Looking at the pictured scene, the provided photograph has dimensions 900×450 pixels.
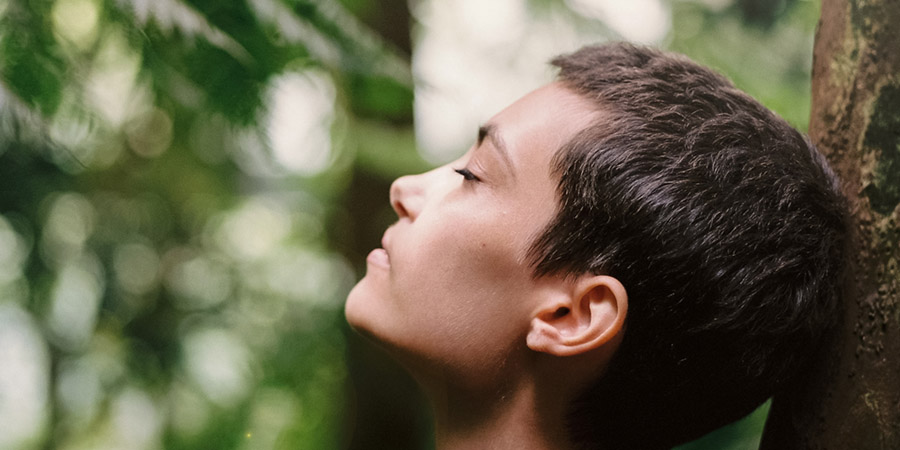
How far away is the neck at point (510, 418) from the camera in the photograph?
0.94 meters

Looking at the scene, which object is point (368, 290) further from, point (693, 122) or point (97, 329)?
point (97, 329)

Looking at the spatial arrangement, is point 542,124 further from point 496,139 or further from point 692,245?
point 692,245

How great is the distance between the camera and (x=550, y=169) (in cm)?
91

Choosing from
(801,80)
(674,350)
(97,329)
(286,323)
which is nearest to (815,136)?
(674,350)

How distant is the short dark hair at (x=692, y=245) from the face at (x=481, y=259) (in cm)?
3

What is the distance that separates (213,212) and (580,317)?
2.30 m

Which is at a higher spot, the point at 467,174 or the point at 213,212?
the point at 467,174

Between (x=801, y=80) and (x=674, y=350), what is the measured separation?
1.59m

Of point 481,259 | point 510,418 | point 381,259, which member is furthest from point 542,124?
point 510,418

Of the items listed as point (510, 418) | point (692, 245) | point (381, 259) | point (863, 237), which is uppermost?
point (863, 237)

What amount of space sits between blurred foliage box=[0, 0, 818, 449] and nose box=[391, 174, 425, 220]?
0.62ft

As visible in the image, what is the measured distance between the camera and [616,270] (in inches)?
34.2

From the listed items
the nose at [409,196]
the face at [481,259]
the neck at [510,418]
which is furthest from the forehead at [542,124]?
the neck at [510,418]

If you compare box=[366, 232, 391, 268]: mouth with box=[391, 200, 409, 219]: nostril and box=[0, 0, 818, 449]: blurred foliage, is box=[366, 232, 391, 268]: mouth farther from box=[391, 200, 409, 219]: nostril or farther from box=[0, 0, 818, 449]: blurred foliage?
box=[0, 0, 818, 449]: blurred foliage
